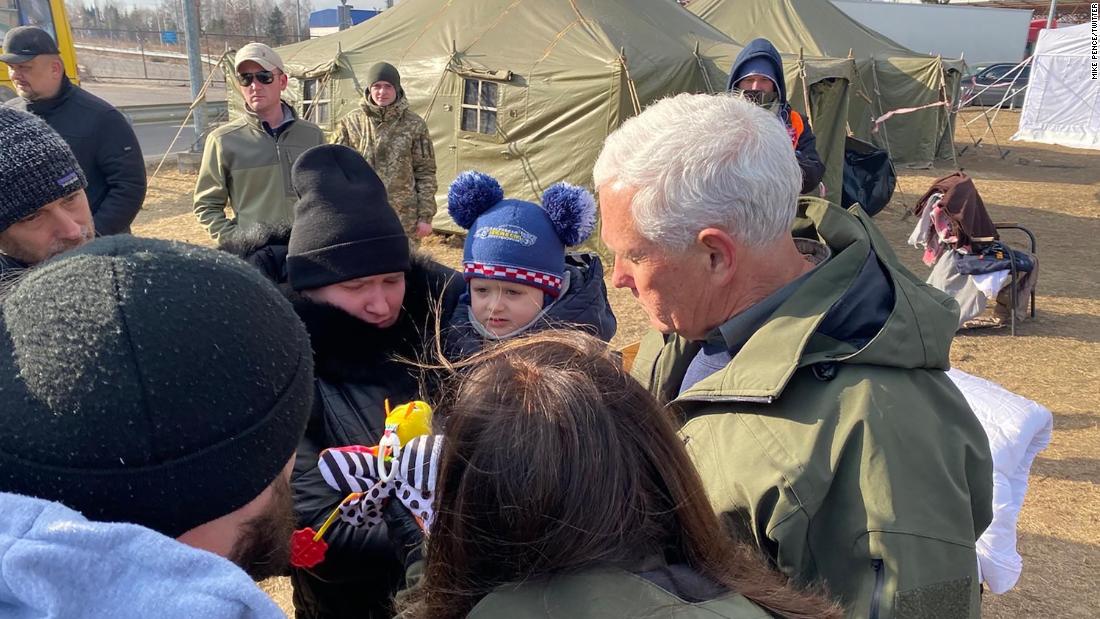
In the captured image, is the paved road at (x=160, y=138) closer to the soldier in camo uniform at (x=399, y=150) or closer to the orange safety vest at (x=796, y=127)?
the soldier in camo uniform at (x=399, y=150)

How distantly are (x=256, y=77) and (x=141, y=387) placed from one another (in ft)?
14.4

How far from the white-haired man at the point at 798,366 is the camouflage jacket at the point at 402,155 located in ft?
14.5

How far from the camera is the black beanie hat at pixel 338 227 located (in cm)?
207

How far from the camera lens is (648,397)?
1060mm

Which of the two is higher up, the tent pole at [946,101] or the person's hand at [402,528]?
the person's hand at [402,528]

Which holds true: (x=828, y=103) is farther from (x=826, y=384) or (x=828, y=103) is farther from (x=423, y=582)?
(x=423, y=582)

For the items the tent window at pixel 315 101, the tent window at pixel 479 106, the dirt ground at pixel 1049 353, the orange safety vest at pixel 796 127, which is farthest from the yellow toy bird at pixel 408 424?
the tent window at pixel 315 101

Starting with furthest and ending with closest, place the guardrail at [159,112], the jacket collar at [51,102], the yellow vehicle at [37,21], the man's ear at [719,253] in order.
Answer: the guardrail at [159,112] < the yellow vehicle at [37,21] < the jacket collar at [51,102] < the man's ear at [719,253]

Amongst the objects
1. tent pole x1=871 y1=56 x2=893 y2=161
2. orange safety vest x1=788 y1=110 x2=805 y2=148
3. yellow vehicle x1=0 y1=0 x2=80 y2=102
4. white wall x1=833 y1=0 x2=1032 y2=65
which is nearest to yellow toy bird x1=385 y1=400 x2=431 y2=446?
orange safety vest x1=788 y1=110 x2=805 y2=148

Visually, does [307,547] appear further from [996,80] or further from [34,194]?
[996,80]

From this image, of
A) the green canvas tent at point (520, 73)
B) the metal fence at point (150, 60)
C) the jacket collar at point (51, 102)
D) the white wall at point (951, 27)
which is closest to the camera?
the jacket collar at point (51, 102)

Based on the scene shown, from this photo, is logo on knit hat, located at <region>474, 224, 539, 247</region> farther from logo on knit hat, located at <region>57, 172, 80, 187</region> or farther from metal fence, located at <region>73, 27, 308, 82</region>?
metal fence, located at <region>73, 27, 308, 82</region>

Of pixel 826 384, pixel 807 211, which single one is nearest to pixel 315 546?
pixel 826 384

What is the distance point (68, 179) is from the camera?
2158 mm
